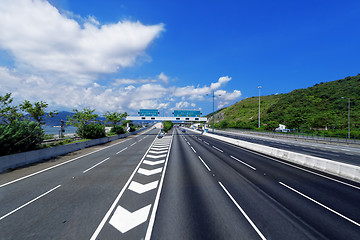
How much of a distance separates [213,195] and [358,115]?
2810 inches

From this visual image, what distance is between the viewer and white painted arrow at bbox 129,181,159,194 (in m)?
7.79

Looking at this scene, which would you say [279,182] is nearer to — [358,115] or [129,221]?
[129,221]

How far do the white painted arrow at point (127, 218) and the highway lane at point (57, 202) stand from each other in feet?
1.73

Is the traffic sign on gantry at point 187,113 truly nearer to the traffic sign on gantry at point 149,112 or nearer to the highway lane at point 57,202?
the traffic sign on gantry at point 149,112

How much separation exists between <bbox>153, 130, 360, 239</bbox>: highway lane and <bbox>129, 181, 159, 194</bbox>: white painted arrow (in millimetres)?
670

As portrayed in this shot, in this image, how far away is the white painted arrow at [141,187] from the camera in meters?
7.79

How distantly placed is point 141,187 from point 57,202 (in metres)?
3.52

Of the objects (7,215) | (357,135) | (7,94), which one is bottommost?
(7,215)

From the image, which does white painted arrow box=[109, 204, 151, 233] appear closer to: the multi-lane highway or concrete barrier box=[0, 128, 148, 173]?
the multi-lane highway

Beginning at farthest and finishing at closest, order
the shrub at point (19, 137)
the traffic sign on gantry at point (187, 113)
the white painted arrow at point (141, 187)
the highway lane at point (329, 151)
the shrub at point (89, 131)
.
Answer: the traffic sign on gantry at point (187, 113), the shrub at point (89, 131), the highway lane at point (329, 151), the shrub at point (19, 137), the white painted arrow at point (141, 187)

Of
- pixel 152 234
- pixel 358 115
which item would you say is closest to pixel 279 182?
pixel 152 234

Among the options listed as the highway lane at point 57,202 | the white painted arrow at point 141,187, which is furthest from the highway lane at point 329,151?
the highway lane at point 57,202

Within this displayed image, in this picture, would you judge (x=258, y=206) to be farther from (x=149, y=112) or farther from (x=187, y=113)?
(x=149, y=112)

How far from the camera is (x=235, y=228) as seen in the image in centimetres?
501
